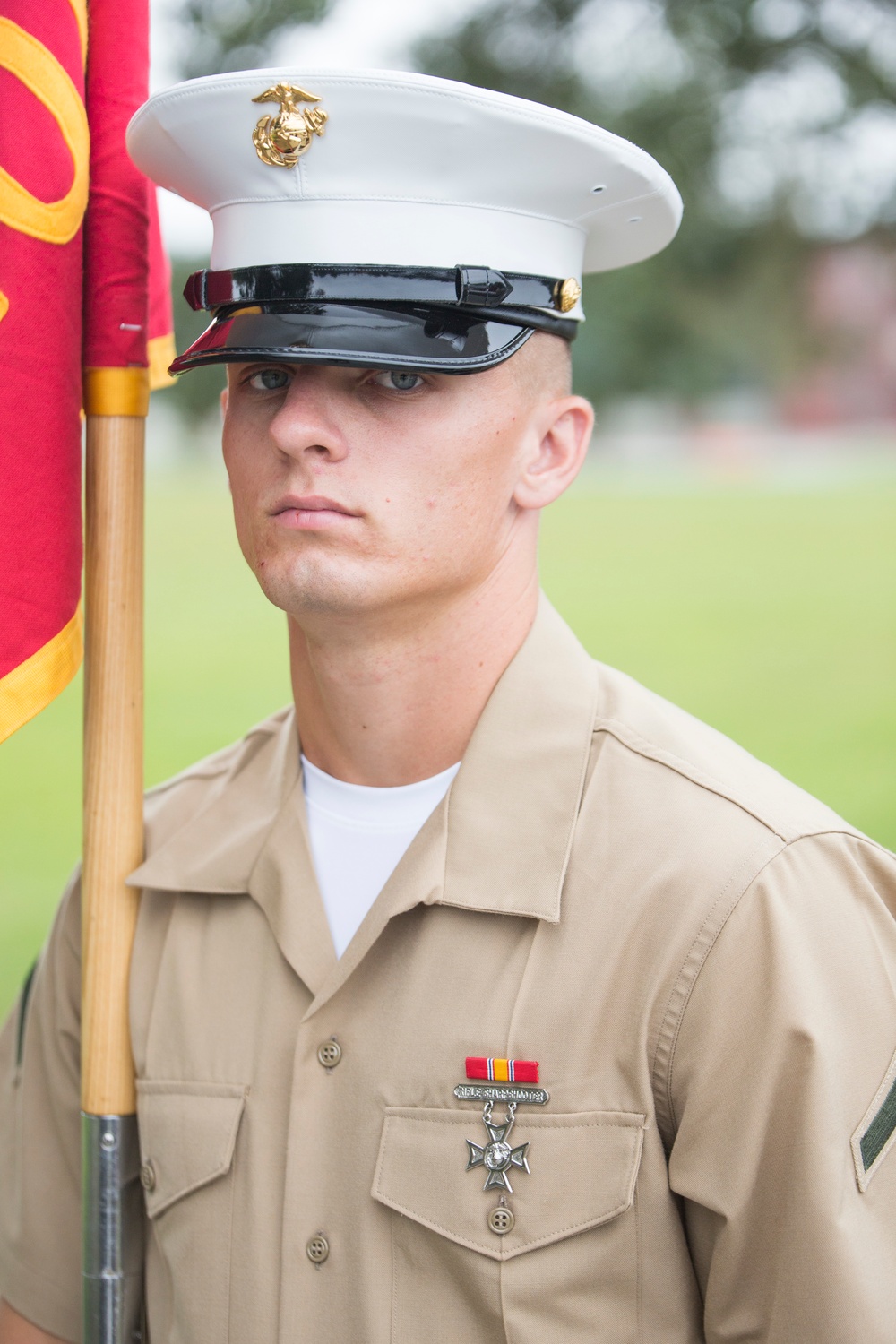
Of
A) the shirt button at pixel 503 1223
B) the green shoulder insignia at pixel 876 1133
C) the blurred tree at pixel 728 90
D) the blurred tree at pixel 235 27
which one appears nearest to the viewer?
the green shoulder insignia at pixel 876 1133

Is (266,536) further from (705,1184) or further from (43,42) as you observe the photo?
(705,1184)

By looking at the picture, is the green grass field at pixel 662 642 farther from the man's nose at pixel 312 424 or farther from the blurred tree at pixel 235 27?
the man's nose at pixel 312 424

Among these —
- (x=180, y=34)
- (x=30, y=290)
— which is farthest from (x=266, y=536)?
(x=180, y=34)

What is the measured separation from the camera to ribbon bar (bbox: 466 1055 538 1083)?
162cm

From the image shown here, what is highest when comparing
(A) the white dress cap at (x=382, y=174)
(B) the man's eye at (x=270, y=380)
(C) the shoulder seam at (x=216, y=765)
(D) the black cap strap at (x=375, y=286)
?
(A) the white dress cap at (x=382, y=174)

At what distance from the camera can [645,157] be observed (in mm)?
1785

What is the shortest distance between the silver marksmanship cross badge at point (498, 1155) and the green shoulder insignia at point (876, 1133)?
39 cm

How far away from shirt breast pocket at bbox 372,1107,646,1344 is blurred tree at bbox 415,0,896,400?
396 centimetres

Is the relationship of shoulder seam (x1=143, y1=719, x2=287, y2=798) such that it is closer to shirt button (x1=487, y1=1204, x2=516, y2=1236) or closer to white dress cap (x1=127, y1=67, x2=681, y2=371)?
white dress cap (x1=127, y1=67, x2=681, y2=371)

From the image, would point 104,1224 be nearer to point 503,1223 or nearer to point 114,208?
point 503,1223

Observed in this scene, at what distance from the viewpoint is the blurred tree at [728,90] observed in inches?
181

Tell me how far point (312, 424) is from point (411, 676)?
15.6 inches

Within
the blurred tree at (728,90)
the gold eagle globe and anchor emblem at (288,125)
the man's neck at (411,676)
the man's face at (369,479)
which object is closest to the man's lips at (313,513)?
the man's face at (369,479)

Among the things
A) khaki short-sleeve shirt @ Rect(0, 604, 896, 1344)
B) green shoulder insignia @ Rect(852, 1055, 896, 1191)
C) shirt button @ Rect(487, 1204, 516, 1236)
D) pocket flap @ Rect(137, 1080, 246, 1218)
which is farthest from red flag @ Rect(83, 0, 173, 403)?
green shoulder insignia @ Rect(852, 1055, 896, 1191)
